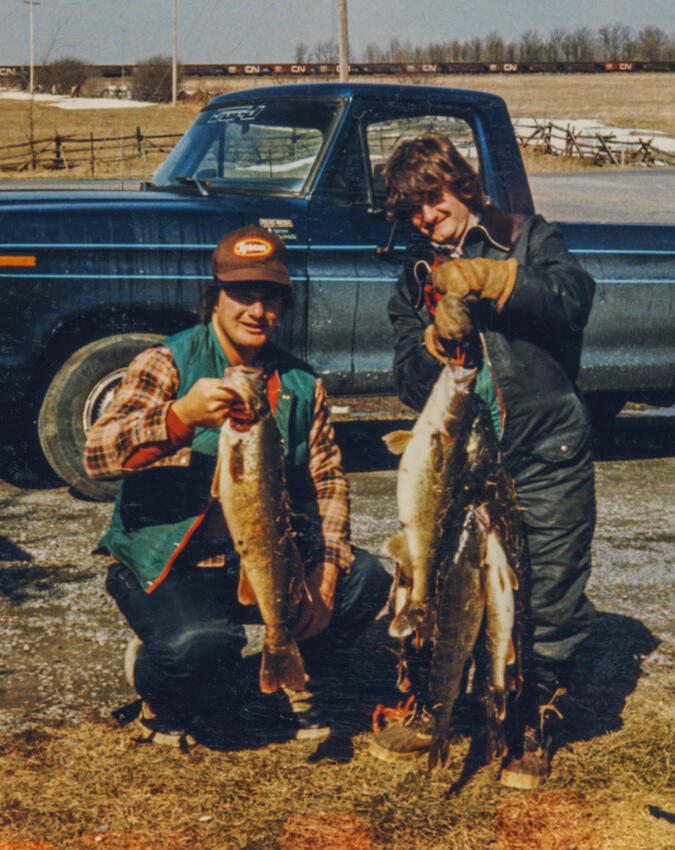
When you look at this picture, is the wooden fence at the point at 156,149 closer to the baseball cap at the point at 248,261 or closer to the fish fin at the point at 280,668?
the baseball cap at the point at 248,261

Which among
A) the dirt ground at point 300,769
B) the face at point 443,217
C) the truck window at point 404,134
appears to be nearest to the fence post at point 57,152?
the truck window at point 404,134

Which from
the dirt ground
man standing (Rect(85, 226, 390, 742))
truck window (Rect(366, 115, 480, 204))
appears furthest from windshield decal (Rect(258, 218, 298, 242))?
man standing (Rect(85, 226, 390, 742))

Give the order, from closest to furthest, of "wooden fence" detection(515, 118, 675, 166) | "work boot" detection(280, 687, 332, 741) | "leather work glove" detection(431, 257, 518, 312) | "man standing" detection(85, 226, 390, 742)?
"leather work glove" detection(431, 257, 518, 312) < "man standing" detection(85, 226, 390, 742) < "work boot" detection(280, 687, 332, 741) < "wooden fence" detection(515, 118, 675, 166)

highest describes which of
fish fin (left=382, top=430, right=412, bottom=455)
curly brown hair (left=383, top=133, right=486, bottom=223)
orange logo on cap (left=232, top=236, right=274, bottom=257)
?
curly brown hair (left=383, top=133, right=486, bottom=223)

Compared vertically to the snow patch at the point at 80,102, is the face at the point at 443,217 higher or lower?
lower

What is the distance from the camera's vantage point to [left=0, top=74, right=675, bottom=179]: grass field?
31.6m

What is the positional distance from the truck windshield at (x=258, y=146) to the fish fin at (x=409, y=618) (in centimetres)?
388

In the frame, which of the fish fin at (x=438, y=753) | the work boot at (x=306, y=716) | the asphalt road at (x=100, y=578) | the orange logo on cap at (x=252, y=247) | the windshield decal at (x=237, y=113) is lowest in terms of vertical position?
the asphalt road at (x=100, y=578)

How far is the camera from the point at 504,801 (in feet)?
10.7

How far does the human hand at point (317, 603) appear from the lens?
323 cm

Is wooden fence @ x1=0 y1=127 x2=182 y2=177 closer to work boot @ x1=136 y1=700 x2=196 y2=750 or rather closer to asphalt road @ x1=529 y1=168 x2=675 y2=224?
asphalt road @ x1=529 y1=168 x2=675 y2=224

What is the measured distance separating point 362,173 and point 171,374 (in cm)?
346

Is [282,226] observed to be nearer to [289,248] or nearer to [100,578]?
[289,248]

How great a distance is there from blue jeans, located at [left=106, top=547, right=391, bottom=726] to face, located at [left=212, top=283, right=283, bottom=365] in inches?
26.9
